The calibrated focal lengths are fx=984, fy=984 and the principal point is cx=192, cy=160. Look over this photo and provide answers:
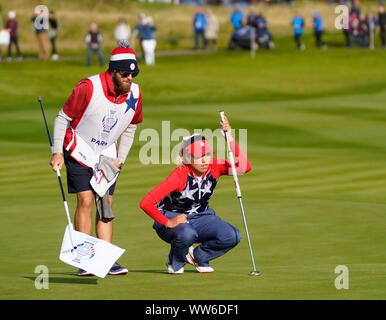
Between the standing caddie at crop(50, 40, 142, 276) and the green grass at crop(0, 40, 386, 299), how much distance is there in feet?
2.50

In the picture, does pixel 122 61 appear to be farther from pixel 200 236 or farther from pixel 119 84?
pixel 200 236

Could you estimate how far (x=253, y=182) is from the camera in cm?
1820

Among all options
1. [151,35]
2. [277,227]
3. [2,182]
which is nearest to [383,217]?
[277,227]

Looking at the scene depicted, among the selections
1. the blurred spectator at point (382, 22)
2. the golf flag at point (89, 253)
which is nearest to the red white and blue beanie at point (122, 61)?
the golf flag at point (89, 253)

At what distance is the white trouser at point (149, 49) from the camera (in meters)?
42.8

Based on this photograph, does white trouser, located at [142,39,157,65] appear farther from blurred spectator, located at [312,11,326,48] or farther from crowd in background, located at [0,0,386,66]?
blurred spectator, located at [312,11,326,48]

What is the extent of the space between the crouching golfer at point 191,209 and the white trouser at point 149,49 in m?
33.6

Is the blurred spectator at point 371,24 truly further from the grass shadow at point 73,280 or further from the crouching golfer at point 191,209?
the grass shadow at point 73,280

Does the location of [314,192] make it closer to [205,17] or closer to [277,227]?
[277,227]

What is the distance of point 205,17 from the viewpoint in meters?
47.9

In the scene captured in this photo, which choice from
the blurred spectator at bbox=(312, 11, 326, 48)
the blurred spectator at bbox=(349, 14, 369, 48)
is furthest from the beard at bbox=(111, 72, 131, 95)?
the blurred spectator at bbox=(349, 14, 369, 48)

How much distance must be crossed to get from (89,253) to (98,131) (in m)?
1.28

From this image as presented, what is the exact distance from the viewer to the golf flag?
8.85 m

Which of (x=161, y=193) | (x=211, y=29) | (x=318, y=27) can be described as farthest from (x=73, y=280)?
(x=211, y=29)
